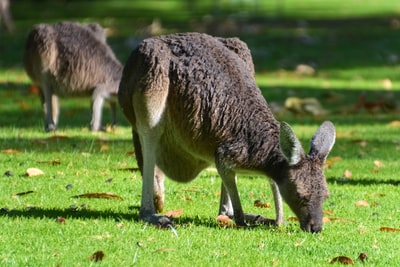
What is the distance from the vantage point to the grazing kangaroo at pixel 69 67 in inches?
472

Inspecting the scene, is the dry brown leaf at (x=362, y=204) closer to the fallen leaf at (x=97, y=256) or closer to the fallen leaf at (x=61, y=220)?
the fallen leaf at (x=61, y=220)

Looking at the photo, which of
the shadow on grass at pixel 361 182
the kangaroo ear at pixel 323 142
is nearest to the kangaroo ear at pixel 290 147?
the kangaroo ear at pixel 323 142

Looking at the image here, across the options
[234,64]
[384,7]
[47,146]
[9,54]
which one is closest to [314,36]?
[9,54]

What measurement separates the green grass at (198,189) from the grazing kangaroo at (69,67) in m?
0.40

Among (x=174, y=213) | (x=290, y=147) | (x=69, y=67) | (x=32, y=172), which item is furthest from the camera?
(x=69, y=67)

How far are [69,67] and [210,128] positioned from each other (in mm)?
5550

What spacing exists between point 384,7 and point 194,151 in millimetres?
24643

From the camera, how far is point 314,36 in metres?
22.2

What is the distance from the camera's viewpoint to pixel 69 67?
39.7 feet

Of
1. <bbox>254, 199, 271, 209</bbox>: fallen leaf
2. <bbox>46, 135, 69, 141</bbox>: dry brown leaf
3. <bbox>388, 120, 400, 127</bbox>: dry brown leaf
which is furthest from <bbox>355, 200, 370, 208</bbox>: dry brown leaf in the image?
<bbox>388, 120, 400, 127</bbox>: dry brown leaf

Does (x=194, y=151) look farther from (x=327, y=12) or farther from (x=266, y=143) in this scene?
(x=327, y=12)

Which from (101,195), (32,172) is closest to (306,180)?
(101,195)

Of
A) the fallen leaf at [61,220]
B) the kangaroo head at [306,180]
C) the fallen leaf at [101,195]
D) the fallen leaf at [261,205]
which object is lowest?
the fallen leaf at [261,205]

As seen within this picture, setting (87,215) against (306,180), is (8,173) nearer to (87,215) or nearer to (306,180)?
(87,215)
